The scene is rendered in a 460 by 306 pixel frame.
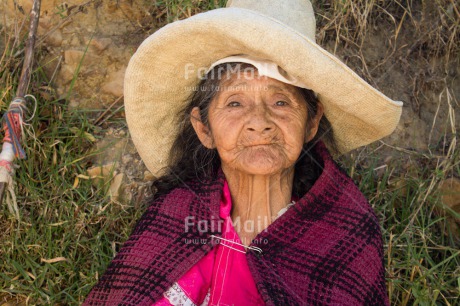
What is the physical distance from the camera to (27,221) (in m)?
3.61

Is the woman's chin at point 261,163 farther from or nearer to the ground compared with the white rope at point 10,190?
farther from the ground

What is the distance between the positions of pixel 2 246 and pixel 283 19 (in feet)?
6.11

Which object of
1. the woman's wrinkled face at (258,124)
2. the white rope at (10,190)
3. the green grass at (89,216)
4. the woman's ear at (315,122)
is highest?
the woman's wrinkled face at (258,124)

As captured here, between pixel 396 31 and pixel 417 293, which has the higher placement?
pixel 396 31

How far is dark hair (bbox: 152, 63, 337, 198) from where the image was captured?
10.3 ft

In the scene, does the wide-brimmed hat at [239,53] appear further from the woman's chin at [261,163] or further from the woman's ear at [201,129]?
the woman's chin at [261,163]

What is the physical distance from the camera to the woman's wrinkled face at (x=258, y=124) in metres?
2.85

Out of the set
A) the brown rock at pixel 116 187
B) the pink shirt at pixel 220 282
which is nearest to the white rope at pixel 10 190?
the brown rock at pixel 116 187

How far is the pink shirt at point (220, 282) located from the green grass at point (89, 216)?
2.77ft

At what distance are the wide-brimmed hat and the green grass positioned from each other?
0.60 metres

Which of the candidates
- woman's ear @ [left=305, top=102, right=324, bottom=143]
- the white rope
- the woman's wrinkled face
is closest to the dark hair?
woman's ear @ [left=305, top=102, right=324, bottom=143]

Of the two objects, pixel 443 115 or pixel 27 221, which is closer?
pixel 27 221

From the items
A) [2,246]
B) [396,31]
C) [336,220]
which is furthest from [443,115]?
[2,246]

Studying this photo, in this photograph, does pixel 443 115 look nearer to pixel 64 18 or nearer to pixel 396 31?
pixel 396 31
